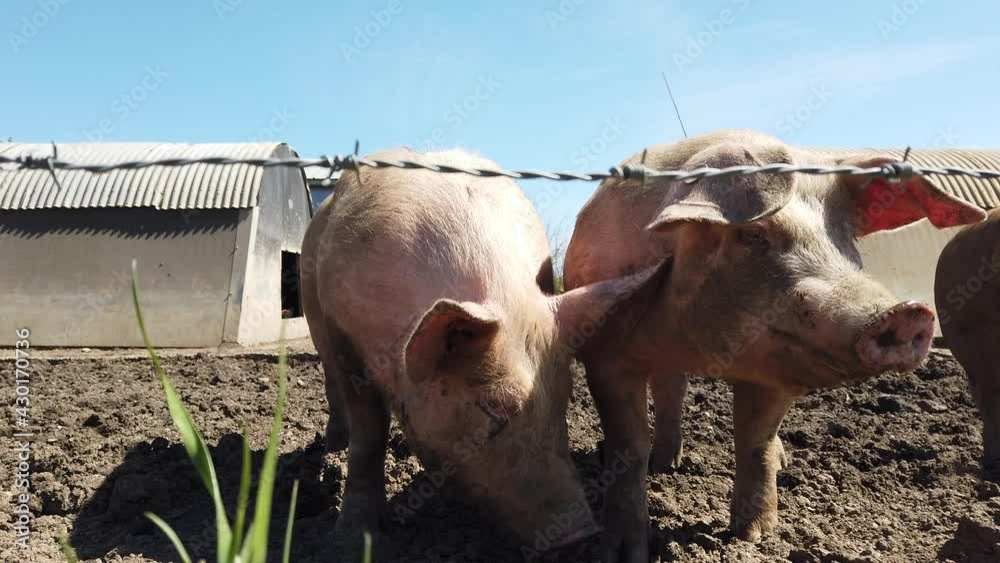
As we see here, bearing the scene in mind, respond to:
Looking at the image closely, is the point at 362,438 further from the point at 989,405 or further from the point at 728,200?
the point at 989,405

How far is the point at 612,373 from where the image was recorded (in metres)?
3.53

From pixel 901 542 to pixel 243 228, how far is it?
889cm

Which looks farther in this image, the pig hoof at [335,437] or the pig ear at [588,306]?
the pig hoof at [335,437]

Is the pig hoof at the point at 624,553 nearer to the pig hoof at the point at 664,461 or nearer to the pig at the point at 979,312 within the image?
the pig hoof at the point at 664,461

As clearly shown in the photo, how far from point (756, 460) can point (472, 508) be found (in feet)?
4.38

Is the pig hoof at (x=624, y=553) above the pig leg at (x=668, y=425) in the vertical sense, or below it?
below

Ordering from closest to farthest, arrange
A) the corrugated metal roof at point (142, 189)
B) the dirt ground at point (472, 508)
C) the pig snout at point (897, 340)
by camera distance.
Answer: the pig snout at point (897, 340), the dirt ground at point (472, 508), the corrugated metal roof at point (142, 189)

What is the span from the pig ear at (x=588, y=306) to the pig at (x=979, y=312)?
2.79 meters

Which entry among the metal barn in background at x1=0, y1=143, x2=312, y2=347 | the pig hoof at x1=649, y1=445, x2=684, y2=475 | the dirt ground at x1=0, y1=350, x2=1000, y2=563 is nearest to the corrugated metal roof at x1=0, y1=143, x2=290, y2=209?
the metal barn in background at x1=0, y1=143, x2=312, y2=347

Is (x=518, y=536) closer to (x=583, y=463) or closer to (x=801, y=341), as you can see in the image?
(x=801, y=341)

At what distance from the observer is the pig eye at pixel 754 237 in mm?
3072

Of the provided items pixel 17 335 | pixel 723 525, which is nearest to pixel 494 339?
pixel 723 525

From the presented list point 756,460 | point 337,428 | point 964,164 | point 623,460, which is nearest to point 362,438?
point 623,460

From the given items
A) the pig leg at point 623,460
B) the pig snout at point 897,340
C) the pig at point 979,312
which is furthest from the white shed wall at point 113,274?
the pig snout at point 897,340
